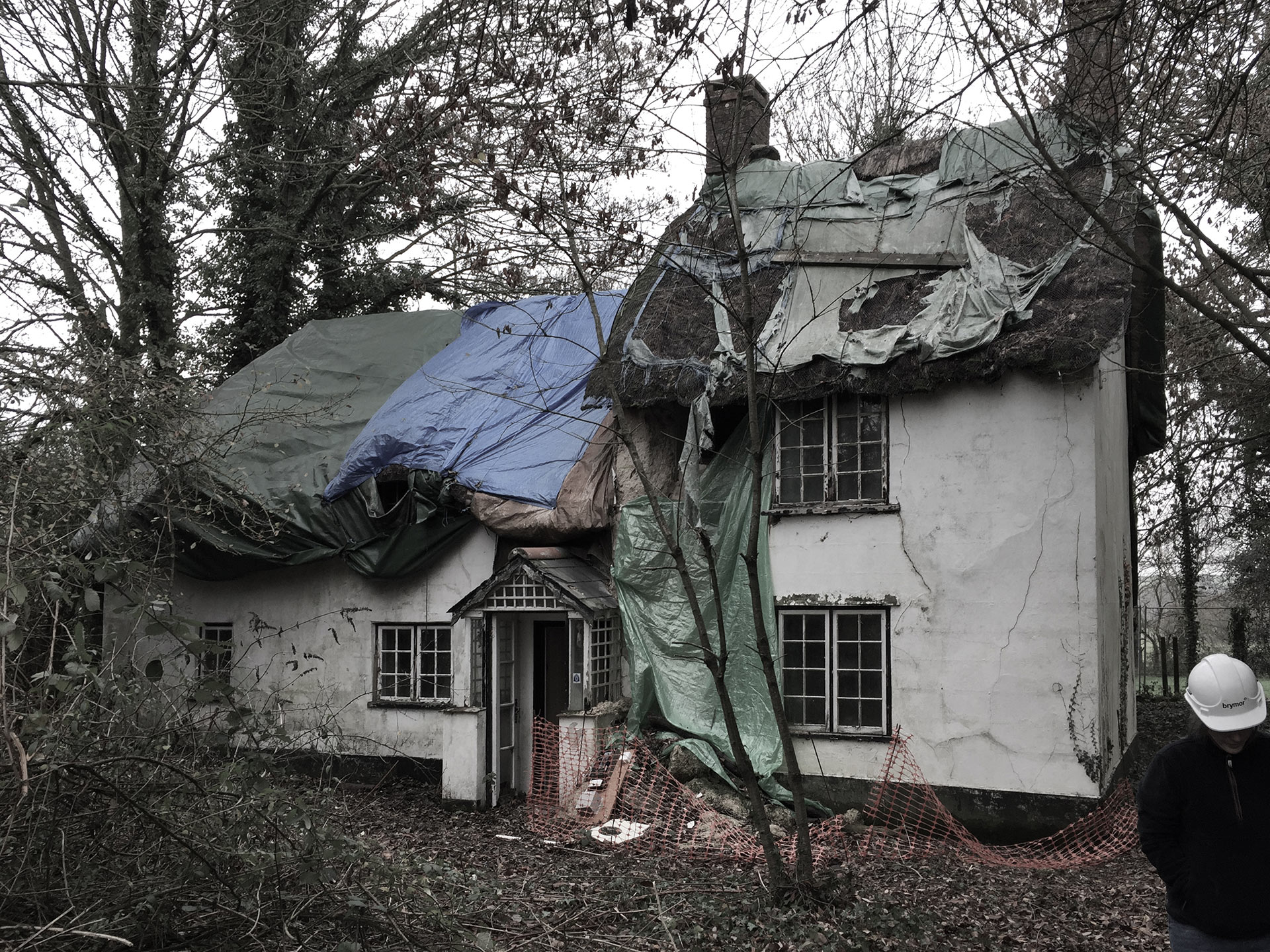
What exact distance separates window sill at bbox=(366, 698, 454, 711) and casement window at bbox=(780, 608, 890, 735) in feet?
14.3

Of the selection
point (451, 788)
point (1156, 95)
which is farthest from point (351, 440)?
point (1156, 95)

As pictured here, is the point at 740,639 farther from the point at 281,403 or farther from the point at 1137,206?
the point at 281,403

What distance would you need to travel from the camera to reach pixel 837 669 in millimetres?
10875

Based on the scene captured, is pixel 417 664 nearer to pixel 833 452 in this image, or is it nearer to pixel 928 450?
pixel 833 452

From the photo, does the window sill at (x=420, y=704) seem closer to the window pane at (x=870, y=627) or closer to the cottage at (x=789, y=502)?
the cottage at (x=789, y=502)

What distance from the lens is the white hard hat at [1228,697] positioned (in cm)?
371

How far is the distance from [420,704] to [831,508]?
5827 mm

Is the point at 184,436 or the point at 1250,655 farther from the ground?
the point at 184,436

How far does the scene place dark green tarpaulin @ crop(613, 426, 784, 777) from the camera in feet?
36.1

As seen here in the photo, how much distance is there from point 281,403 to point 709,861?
373 inches

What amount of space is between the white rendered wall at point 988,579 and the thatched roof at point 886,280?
1.86 feet

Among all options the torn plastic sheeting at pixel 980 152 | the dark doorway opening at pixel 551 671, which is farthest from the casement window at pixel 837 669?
the torn plastic sheeting at pixel 980 152

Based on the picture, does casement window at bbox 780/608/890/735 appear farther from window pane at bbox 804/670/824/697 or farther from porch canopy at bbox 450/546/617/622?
porch canopy at bbox 450/546/617/622

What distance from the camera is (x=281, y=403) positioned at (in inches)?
586
